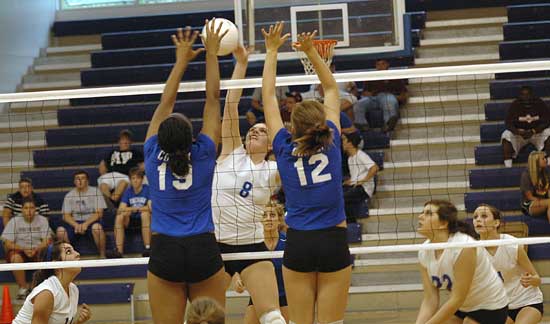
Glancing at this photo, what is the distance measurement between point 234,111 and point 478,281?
2047 mm

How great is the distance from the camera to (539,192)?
1123cm

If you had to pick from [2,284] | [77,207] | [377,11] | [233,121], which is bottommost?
[2,284]

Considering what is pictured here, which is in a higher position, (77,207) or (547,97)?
(547,97)

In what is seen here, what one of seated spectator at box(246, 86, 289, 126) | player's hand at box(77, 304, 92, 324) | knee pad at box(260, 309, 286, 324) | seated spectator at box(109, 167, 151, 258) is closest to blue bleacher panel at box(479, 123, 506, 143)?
seated spectator at box(246, 86, 289, 126)

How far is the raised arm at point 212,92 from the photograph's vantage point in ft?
18.6

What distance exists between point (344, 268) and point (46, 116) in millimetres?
10577

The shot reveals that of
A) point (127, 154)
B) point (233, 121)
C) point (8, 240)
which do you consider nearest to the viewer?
point (233, 121)

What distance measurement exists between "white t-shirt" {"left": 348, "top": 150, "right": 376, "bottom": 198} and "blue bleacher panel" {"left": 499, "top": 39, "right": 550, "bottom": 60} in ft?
11.6

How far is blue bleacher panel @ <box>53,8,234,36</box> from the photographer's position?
16.2m

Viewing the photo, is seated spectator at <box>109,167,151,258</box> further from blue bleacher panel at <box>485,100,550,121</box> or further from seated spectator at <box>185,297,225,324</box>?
seated spectator at <box>185,297,225,324</box>

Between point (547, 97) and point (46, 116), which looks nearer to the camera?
point (547, 97)

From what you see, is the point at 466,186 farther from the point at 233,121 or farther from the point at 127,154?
the point at 233,121

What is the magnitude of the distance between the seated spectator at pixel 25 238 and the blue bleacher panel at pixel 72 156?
165cm

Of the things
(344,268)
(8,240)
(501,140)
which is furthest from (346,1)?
(344,268)
